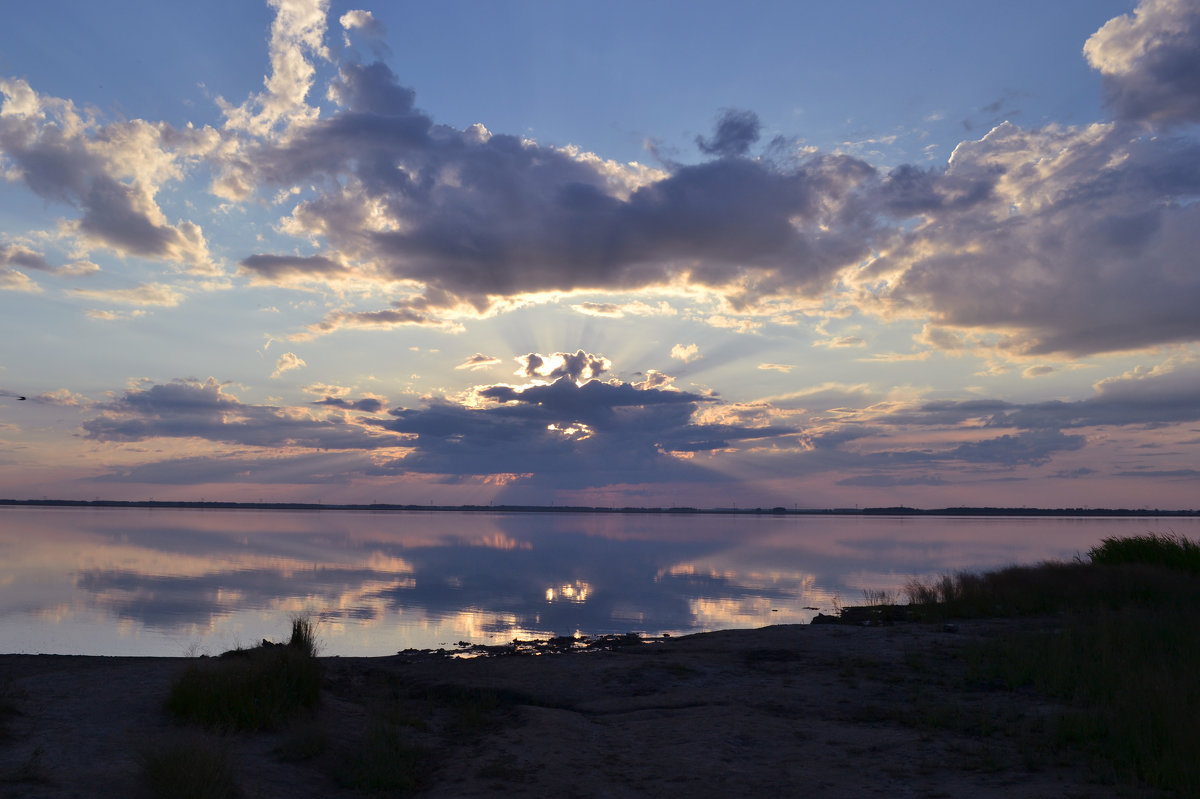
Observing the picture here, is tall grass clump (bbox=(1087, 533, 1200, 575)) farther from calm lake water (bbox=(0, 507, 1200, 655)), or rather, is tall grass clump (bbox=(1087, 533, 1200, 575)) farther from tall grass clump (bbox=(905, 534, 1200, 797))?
calm lake water (bbox=(0, 507, 1200, 655))

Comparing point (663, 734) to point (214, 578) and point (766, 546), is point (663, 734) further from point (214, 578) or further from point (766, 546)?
point (766, 546)

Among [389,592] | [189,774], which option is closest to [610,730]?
[189,774]

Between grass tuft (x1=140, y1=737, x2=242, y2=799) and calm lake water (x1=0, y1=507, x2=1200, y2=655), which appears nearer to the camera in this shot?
grass tuft (x1=140, y1=737, x2=242, y2=799)

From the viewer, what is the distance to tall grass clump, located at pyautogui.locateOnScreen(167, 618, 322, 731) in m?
10.6

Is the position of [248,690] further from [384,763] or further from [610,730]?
[610,730]

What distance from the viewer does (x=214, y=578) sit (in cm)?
3556

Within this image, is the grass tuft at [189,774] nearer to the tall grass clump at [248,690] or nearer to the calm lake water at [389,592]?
the tall grass clump at [248,690]

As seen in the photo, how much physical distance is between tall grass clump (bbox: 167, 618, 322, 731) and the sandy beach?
0.26 m

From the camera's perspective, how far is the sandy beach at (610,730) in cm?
870

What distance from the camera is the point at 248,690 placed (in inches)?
435

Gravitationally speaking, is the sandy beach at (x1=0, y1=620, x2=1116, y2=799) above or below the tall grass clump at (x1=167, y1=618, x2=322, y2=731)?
below

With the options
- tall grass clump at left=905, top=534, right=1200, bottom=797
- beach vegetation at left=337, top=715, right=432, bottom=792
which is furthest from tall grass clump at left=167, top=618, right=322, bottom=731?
tall grass clump at left=905, top=534, right=1200, bottom=797

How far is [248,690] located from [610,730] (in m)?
5.14

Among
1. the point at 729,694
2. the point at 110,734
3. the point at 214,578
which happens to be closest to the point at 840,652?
the point at 729,694
